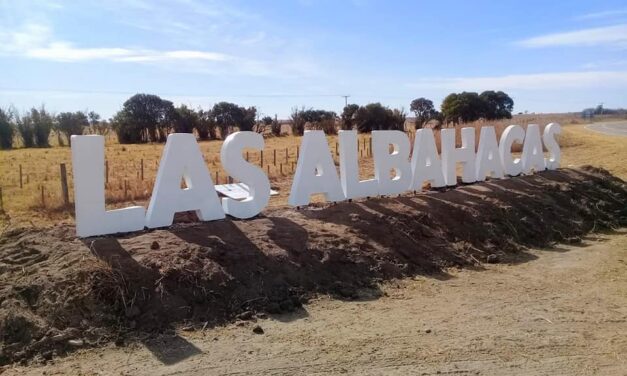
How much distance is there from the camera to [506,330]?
6234 millimetres

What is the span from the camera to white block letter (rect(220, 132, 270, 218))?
28.8 feet

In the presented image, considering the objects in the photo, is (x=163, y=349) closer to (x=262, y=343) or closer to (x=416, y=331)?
(x=262, y=343)

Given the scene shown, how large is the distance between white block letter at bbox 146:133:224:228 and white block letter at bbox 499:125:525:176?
844cm

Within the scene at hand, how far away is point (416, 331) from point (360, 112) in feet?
99.8

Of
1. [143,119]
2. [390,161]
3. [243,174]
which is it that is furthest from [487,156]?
[143,119]

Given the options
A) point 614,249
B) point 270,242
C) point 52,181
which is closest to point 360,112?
point 52,181

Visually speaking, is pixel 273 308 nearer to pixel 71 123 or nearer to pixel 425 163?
pixel 425 163

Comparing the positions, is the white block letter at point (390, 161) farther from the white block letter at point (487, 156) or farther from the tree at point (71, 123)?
the tree at point (71, 123)

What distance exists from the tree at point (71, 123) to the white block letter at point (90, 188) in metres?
29.1

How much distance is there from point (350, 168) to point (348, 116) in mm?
27569

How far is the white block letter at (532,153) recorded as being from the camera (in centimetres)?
1509

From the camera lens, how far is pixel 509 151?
47.2ft

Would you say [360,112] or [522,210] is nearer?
[522,210]

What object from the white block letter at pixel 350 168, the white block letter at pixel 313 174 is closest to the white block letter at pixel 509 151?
the white block letter at pixel 350 168
